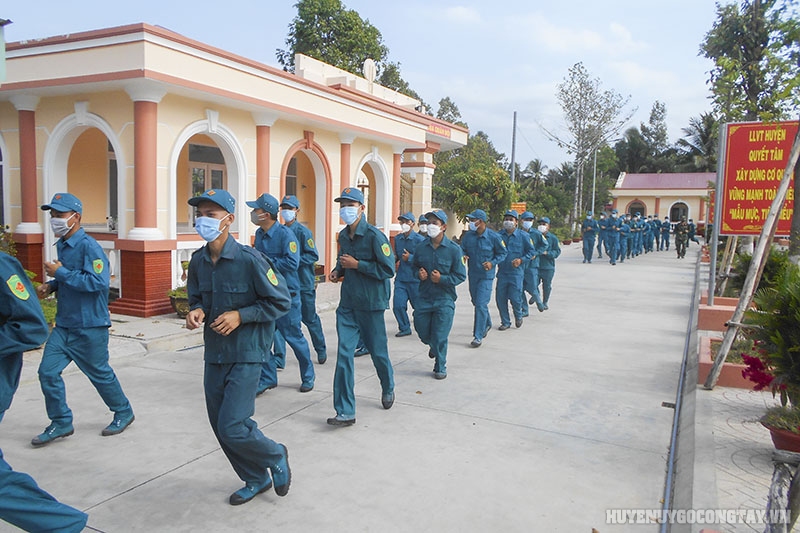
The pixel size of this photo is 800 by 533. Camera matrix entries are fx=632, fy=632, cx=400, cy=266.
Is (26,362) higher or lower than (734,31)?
lower

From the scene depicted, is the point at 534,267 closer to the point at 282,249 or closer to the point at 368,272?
the point at 282,249

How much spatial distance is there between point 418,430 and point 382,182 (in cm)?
1154

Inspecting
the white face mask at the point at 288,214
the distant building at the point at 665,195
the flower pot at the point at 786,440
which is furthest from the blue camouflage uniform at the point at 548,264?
the distant building at the point at 665,195

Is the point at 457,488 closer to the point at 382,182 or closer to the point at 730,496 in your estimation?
the point at 730,496

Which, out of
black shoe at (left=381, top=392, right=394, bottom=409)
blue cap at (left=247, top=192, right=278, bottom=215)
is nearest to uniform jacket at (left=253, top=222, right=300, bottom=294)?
blue cap at (left=247, top=192, right=278, bottom=215)

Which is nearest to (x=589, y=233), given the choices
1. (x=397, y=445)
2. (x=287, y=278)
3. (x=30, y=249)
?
(x=30, y=249)

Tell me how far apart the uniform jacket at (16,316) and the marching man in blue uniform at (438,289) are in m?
4.26

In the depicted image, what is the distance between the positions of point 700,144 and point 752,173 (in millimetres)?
52230

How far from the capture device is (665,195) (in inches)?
2024

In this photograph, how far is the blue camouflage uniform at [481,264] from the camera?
845cm

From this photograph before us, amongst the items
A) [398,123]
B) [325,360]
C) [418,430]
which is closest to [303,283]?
[325,360]

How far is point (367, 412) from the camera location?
5555 millimetres

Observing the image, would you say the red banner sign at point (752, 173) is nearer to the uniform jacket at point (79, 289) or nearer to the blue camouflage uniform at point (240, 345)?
the blue camouflage uniform at point (240, 345)

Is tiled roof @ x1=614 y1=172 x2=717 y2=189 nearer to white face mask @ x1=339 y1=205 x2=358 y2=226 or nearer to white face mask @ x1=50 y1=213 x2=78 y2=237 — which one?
white face mask @ x1=339 y1=205 x2=358 y2=226
